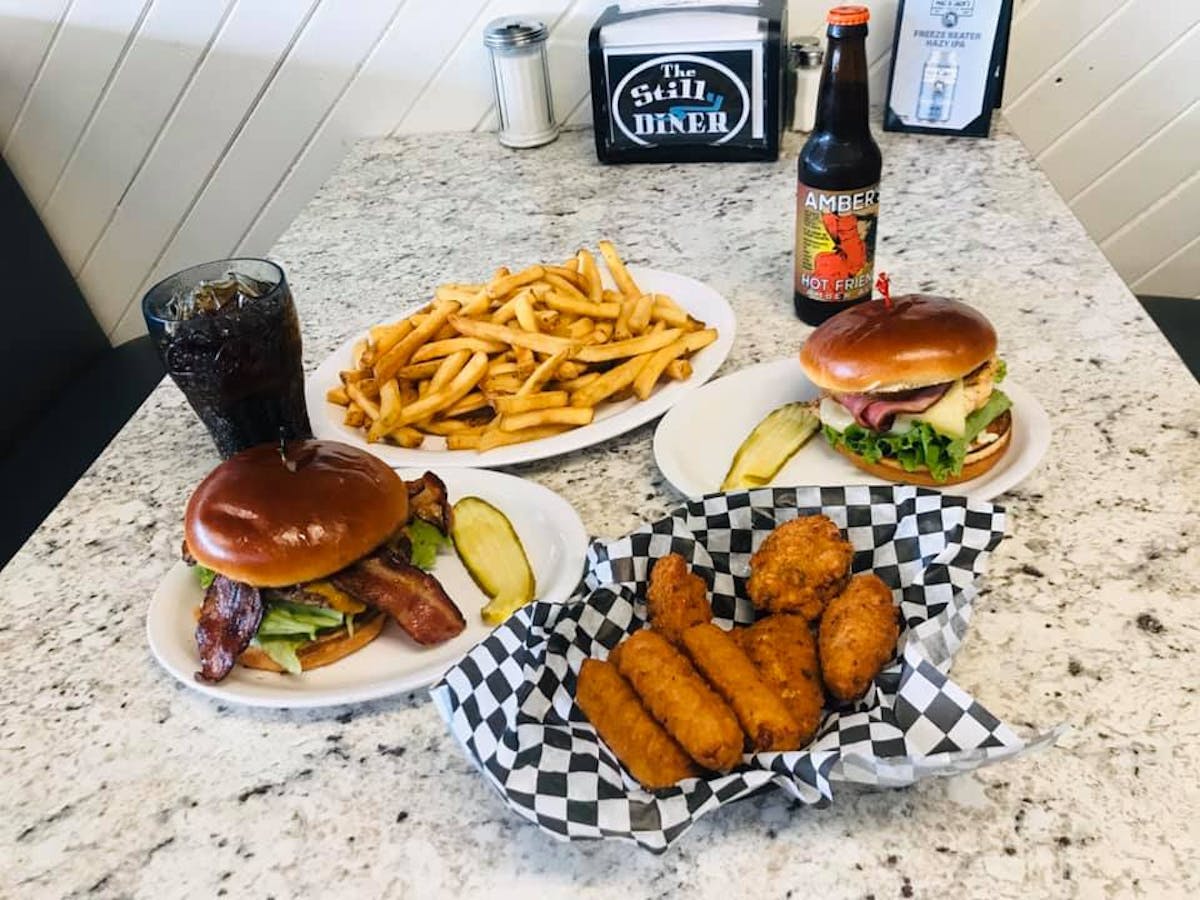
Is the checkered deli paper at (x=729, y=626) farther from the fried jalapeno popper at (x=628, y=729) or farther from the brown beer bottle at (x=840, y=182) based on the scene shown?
the brown beer bottle at (x=840, y=182)

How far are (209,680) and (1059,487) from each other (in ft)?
3.21

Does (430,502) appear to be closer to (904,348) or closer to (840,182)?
(904,348)

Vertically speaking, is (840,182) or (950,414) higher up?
(840,182)

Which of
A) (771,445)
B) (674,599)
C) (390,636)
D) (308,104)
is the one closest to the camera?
(674,599)

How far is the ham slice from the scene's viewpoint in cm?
122

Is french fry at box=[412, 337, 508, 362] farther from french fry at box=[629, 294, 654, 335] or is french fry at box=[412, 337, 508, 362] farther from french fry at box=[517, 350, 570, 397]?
french fry at box=[629, 294, 654, 335]

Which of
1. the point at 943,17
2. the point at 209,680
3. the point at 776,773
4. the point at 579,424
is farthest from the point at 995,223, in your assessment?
the point at 209,680

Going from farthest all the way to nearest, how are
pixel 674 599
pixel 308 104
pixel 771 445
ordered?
pixel 308 104 < pixel 771 445 < pixel 674 599

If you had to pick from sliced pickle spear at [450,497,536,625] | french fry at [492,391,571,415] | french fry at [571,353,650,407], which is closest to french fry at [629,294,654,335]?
french fry at [571,353,650,407]

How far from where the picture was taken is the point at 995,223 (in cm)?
187

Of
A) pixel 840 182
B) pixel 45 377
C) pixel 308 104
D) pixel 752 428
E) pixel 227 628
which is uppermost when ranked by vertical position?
pixel 840 182

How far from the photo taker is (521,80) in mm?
2336

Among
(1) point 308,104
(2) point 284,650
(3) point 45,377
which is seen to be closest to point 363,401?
(2) point 284,650

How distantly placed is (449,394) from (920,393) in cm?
62
